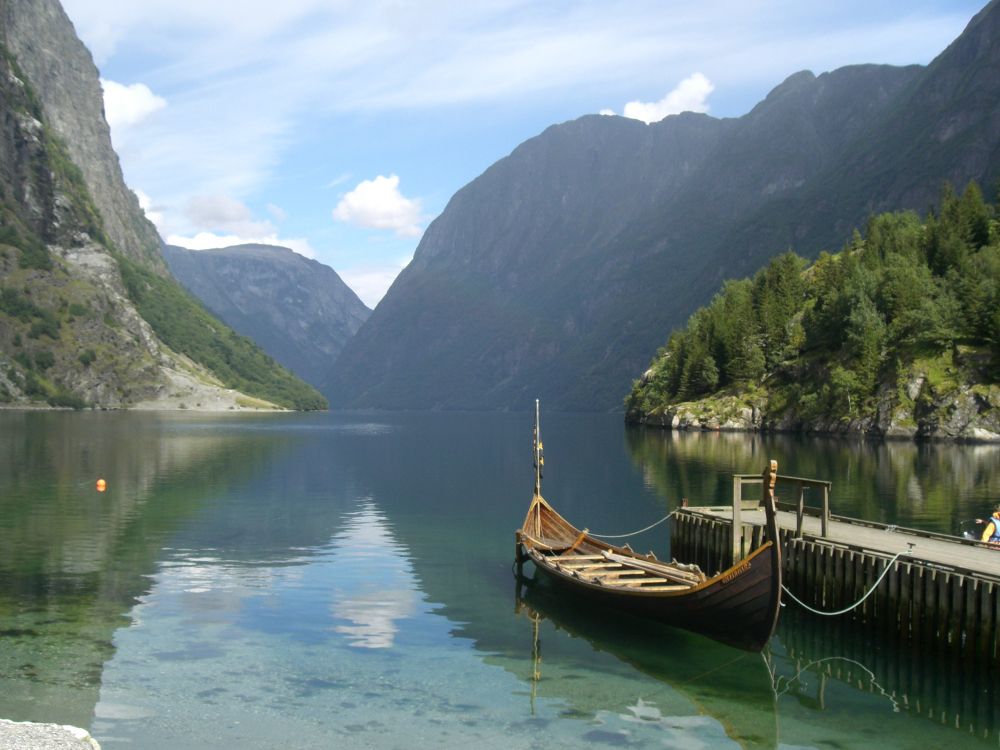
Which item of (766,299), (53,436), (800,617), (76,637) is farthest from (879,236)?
(76,637)

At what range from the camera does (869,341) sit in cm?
14438

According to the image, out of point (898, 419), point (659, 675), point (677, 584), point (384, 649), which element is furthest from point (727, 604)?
point (898, 419)

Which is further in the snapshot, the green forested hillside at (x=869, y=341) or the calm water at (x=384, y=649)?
the green forested hillside at (x=869, y=341)

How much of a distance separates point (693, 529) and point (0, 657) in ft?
92.2

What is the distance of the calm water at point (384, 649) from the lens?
22547 mm

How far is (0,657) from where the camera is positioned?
1058 inches

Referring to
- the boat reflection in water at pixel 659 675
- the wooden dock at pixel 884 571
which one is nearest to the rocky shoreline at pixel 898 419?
the wooden dock at pixel 884 571

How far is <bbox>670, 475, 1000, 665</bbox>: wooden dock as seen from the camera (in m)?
26.6

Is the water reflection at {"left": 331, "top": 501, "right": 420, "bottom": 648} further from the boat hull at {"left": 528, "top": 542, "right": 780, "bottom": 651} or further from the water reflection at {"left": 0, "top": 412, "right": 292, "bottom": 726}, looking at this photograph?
the boat hull at {"left": 528, "top": 542, "right": 780, "bottom": 651}

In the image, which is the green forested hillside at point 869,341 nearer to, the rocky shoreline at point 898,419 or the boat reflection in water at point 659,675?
the rocky shoreline at point 898,419

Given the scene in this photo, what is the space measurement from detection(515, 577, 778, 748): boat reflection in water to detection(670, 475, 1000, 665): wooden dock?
4647 mm

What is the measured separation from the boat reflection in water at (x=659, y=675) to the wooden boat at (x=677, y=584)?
33.0 inches

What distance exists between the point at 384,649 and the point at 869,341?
132150mm

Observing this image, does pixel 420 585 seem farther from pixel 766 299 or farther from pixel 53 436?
pixel 766 299
